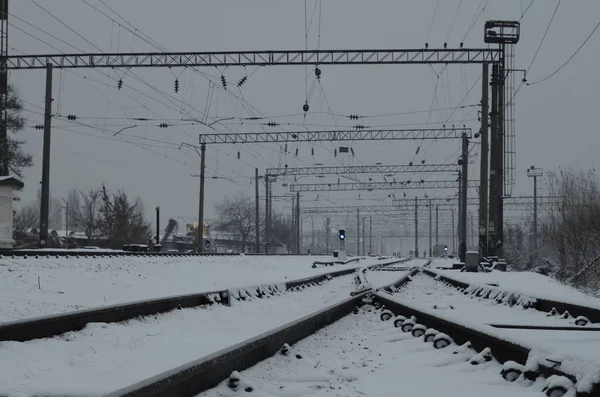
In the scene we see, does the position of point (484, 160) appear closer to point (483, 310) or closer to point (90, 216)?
point (483, 310)

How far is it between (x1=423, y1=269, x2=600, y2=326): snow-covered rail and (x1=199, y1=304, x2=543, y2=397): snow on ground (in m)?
3.90

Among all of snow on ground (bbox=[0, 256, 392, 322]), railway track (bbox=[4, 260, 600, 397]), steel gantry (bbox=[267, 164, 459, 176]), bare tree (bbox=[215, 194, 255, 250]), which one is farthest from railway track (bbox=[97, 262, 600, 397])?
bare tree (bbox=[215, 194, 255, 250])

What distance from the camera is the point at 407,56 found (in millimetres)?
30812

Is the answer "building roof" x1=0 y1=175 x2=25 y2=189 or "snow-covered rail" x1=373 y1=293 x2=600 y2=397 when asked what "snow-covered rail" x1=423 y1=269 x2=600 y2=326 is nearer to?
"snow-covered rail" x1=373 y1=293 x2=600 y2=397

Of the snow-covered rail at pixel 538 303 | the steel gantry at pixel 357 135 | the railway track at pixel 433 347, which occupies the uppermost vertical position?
the steel gantry at pixel 357 135

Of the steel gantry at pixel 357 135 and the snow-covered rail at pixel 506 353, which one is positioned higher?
the steel gantry at pixel 357 135

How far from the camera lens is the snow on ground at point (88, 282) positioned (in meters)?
13.1

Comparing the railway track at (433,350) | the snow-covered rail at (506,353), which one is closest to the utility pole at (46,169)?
the railway track at (433,350)

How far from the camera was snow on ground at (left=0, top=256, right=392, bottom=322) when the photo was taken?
13125 millimetres

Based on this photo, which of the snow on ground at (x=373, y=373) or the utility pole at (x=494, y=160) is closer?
the snow on ground at (x=373, y=373)

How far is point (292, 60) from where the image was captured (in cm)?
3000

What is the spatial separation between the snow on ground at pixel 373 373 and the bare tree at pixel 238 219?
93799 millimetres

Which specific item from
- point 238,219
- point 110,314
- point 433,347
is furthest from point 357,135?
point 238,219

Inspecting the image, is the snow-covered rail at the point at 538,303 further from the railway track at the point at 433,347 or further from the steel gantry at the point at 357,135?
the steel gantry at the point at 357,135
